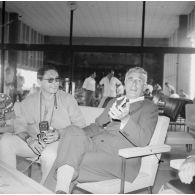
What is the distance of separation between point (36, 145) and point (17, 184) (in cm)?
71

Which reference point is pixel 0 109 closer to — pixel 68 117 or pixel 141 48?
pixel 68 117

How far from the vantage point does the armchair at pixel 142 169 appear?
201cm

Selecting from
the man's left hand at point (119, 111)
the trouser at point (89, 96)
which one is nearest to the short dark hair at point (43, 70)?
the man's left hand at point (119, 111)

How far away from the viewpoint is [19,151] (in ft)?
8.17

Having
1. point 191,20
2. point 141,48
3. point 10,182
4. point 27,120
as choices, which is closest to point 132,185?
point 10,182

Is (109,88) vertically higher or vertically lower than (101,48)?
lower

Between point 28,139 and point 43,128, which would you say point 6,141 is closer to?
point 28,139

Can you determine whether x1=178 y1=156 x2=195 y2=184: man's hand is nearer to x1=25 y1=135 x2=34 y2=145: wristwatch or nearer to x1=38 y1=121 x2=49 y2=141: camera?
x1=38 y1=121 x2=49 y2=141: camera

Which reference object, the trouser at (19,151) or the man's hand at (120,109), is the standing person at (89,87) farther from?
the man's hand at (120,109)

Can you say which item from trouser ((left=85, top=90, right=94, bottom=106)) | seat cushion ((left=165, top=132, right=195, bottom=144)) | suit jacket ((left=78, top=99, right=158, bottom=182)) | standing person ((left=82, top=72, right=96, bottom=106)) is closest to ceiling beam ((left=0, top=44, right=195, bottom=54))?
standing person ((left=82, top=72, right=96, bottom=106))

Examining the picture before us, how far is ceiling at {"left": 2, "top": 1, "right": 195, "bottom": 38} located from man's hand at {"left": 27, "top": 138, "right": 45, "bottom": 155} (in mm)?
6564

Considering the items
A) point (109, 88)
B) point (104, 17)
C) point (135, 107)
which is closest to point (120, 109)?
point (135, 107)

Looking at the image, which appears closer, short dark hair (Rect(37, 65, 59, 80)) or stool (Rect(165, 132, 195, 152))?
short dark hair (Rect(37, 65, 59, 80))

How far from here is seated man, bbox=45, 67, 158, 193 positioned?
1904 millimetres
